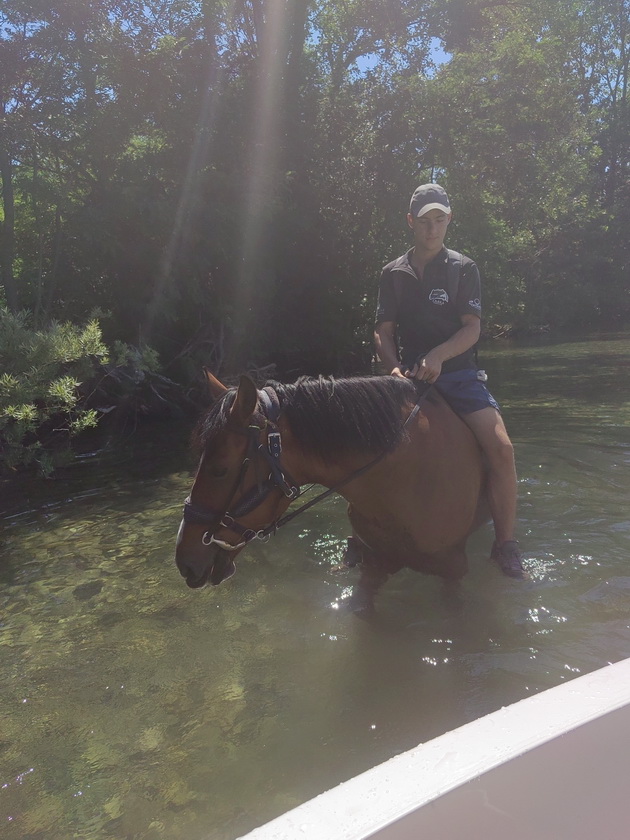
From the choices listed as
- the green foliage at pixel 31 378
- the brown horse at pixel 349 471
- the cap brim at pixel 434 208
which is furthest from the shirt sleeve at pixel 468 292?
the green foliage at pixel 31 378

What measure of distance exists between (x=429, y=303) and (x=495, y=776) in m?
3.07

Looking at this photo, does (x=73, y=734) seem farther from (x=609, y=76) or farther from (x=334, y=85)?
(x=609, y=76)

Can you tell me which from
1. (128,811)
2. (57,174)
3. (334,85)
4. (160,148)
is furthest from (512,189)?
(128,811)

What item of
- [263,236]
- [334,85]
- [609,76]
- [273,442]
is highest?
[609,76]

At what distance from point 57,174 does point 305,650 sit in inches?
501

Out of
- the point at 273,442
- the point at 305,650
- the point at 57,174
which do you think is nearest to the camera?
the point at 273,442

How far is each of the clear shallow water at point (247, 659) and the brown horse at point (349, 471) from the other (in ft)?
1.81

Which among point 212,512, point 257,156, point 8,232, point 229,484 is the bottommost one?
point 212,512

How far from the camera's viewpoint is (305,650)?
3.76 m

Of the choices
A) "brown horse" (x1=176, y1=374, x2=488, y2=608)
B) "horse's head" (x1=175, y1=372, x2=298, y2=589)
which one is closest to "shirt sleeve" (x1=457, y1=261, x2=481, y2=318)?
"brown horse" (x1=176, y1=374, x2=488, y2=608)

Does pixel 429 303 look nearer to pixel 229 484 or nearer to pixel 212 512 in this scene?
pixel 229 484

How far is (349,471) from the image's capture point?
10.5ft

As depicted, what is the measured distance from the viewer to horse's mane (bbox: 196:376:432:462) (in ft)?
10.1

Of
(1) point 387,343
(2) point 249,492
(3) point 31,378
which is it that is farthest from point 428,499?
(3) point 31,378
